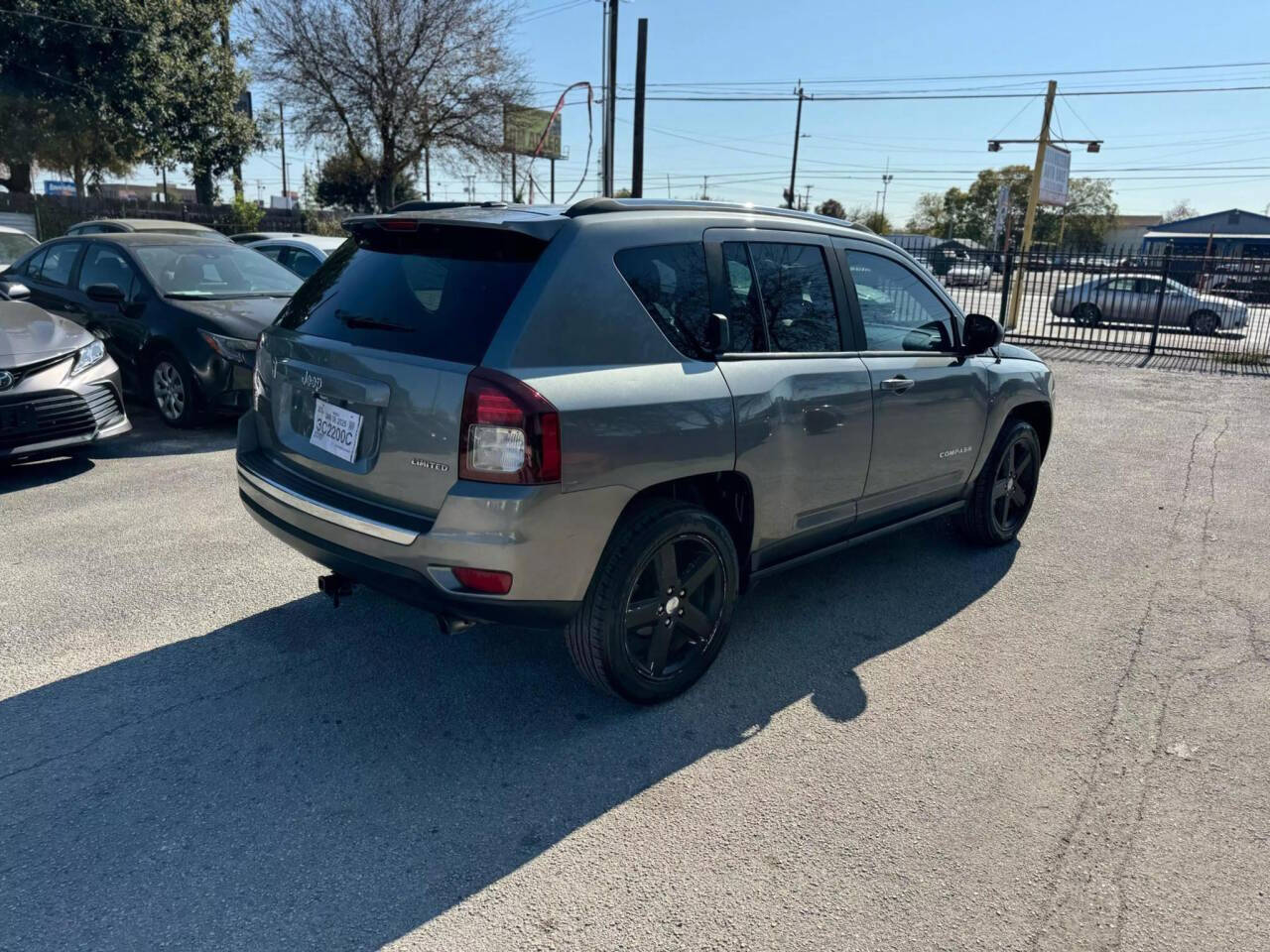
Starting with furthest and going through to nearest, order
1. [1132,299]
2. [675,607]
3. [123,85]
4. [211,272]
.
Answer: [123,85]
[1132,299]
[211,272]
[675,607]

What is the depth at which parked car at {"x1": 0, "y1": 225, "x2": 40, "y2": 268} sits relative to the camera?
459 inches

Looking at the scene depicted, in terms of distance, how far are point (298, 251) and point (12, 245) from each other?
14.2 ft

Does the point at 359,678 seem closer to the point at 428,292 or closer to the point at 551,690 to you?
the point at 551,690

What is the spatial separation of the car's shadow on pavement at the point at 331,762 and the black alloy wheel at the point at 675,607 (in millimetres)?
201

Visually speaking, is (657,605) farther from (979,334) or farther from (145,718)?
(979,334)

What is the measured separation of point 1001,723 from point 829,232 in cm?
223

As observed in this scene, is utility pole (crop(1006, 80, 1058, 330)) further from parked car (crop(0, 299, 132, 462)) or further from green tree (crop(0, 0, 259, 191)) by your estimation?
green tree (crop(0, 0, 259, 191))

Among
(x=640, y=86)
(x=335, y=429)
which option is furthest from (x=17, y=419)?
(x=640, y=86)

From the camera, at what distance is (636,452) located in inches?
119

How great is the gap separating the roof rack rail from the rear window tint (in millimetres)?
185

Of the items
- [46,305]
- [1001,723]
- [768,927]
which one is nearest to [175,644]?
[768,927]

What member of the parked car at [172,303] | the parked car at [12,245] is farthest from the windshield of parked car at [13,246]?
the parked car at [172,303]

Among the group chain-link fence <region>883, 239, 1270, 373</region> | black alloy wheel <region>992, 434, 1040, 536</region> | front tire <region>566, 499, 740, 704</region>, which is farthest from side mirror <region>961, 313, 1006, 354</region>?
chain-link fence <region>883, 239, 1270, 373</region>

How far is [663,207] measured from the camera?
11.3 ft
